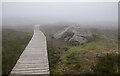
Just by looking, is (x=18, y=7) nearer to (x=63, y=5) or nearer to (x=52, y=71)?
(x=63, y=5)

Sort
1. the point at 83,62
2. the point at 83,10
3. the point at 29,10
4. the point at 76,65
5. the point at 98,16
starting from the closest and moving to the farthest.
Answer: the point at 76,65
the point at 83,62
the point at 98,16
the point at 83,10
the point at 29,10

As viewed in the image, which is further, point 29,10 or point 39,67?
point 29,10

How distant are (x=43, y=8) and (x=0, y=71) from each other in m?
91.5

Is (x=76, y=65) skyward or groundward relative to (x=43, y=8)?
groundward

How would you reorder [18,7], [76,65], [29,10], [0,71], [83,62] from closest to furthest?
[0,71], [76,65], [83,62], [18,7], [29,10]

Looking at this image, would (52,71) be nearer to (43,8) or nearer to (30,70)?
(30,70)

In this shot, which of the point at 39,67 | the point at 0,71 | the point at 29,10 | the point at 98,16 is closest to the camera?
the point at 0,71

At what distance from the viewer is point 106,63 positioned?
31.1 ft

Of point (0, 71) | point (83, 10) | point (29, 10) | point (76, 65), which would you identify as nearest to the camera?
point (0, 71)

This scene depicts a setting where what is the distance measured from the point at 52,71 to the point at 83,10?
240ft

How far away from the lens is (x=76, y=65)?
9258 mm

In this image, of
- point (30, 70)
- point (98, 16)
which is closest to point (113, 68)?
point (30, 70)

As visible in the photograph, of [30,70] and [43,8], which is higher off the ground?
[43,8]

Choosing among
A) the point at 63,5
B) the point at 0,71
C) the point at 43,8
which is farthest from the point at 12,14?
the point at 0,71
